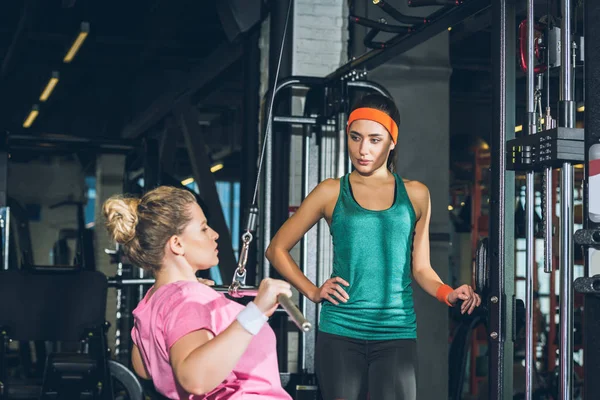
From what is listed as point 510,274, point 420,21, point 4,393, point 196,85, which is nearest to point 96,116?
point 196,85

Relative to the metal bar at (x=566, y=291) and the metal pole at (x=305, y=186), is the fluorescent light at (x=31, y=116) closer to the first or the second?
the metal pole at (x=305, y=186)

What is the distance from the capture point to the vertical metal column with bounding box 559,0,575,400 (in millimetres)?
2139

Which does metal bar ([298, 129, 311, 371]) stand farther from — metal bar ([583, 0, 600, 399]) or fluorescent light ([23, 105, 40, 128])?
fluorescent light ([23, 105, 40, 128])

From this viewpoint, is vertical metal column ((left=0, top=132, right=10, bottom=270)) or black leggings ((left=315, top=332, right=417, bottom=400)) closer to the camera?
black leggings ((left=315, top=332, right=417, bottom=400))

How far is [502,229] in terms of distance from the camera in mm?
2400

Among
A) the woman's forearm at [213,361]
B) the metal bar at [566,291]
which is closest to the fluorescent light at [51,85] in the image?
the metal bar at [566,291]

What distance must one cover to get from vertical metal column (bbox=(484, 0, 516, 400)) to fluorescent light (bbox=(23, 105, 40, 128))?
397 inches

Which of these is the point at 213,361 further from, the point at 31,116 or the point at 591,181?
the point at 31,116

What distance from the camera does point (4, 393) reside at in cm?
472

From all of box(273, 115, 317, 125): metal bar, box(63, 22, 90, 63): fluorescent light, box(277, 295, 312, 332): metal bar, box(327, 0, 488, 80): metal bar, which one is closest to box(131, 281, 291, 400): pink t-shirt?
box(277, 295, 312, 332): metal bar

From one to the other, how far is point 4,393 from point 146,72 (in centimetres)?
615

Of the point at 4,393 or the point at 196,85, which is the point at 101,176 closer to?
the point at 196,85

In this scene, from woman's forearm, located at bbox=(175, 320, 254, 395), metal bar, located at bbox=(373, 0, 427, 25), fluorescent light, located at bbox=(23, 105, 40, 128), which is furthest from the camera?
fluorescent light, located at bbox=(23, 105, 40, 128)

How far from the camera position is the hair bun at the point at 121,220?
205cm
